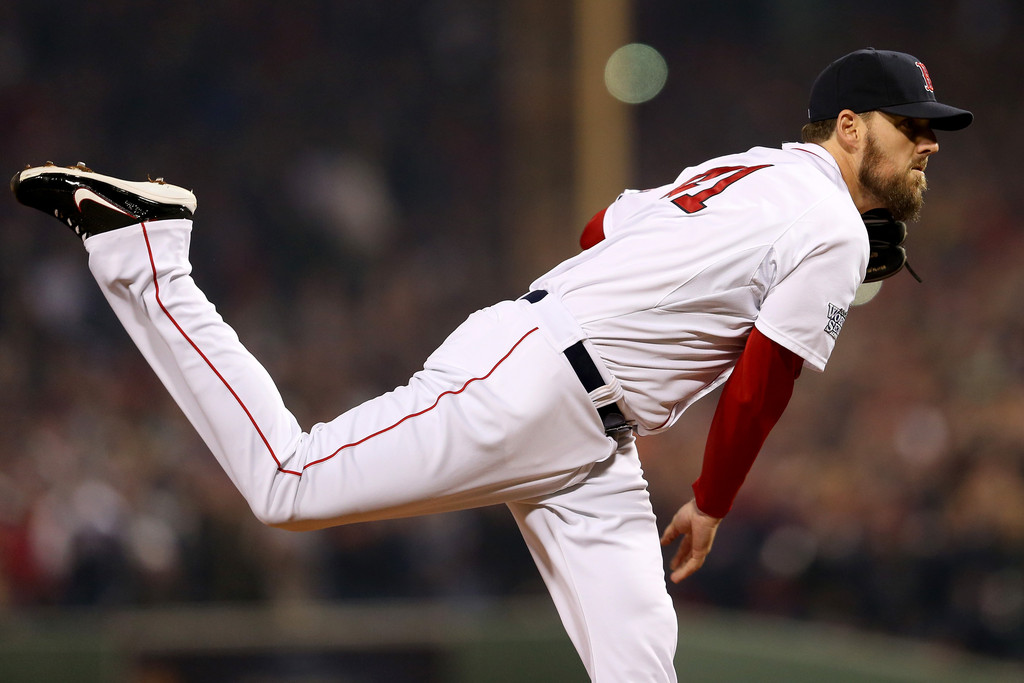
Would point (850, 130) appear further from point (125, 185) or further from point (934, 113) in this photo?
point (125, 185)

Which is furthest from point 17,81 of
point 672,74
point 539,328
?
point 539,328

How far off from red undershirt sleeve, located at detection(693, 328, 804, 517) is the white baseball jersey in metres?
0.03

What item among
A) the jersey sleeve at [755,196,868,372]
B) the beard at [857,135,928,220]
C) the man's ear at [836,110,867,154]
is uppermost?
the man's ear at [836,110,867,154]

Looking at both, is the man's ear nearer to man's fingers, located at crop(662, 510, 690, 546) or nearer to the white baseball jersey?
the white baseball jersey

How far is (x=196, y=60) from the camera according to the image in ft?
23.2

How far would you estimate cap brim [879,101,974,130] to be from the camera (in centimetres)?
184

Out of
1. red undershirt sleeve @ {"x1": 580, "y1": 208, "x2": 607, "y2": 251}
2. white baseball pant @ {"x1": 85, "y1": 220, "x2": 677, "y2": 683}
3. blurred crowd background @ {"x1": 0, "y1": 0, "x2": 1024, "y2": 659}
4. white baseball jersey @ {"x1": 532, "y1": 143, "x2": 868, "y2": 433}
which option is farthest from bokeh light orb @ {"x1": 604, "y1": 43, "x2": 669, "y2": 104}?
white baseball pant @ {"x1": 85, "y1": 220, "x2": 677, "y2": 683}

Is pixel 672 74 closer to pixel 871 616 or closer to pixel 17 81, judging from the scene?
pixel 17 81

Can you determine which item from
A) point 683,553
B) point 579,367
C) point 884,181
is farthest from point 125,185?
point 884,181

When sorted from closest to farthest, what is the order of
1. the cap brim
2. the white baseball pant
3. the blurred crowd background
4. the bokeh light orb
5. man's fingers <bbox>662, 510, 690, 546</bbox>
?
the white baseball pant, the cap brim, man's fingers <bbox>662, 510, 690, 546</bbox>, the blurred crowd background, the bokeh light orb

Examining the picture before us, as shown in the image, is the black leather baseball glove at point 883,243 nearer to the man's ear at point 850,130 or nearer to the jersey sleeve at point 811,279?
the man's ear at point 850,130

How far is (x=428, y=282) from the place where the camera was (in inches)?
260

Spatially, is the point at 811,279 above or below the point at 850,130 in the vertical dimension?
below

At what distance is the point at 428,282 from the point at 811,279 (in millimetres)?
4977
